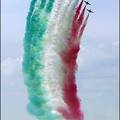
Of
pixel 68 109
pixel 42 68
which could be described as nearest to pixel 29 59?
pixel 42 68

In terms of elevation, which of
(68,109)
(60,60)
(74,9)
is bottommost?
(68,109)

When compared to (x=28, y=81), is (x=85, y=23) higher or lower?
higher

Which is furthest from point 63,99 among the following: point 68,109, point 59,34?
point 59,34

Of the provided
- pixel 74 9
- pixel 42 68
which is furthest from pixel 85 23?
pixel 42 68

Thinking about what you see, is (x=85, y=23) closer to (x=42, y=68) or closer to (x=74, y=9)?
(x=74, y=9)

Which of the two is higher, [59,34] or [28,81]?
[59,34]

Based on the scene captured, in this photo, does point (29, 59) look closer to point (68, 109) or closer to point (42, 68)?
point (42, 68)
